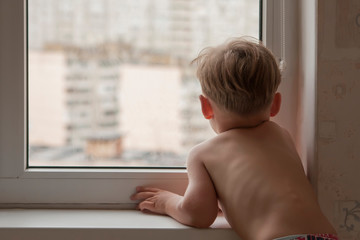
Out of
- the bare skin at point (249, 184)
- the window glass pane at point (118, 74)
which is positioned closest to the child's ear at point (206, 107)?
the bare skin at point (249, 184)

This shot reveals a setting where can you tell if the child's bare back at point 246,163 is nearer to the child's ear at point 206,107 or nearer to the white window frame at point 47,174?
the child's ear at point 206,107

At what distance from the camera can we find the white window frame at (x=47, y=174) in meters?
1.29

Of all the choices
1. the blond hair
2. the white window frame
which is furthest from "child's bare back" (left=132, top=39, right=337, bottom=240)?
the white window frame

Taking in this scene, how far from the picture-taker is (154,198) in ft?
4.15

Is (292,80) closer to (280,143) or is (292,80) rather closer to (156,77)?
(280,143)

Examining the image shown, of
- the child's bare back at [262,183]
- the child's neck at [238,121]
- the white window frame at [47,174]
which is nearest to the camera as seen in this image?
the child's bare back at [262,183]

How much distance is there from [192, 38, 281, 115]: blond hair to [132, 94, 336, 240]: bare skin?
33 millimetres

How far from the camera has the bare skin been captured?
1.06 m

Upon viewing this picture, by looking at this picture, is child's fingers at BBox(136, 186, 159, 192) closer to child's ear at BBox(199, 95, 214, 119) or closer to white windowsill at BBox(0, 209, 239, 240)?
white windowsill at BBox(0, 209, 239, 240)

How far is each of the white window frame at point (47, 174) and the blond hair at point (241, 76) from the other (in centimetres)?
17

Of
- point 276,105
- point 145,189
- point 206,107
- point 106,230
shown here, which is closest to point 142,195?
point 145,189

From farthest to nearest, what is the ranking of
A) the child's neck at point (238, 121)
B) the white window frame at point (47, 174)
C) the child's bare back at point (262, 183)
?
the white window frame at point (47, 174), the child's neck at point (238, 121), the child's bare back at point (262, 183)

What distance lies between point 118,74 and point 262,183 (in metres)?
0.48

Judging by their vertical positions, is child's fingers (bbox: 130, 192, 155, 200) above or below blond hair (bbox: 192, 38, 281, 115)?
below
